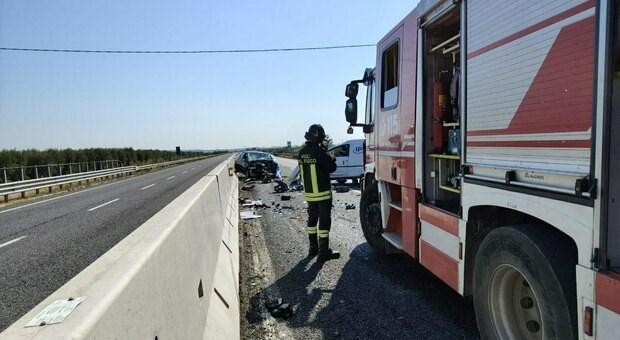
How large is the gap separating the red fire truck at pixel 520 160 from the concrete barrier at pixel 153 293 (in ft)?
6.82

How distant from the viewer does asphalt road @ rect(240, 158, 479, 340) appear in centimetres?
397

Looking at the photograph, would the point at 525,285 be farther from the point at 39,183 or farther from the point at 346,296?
the point at 39,183

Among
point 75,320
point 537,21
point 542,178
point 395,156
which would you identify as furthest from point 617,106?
point 395,156

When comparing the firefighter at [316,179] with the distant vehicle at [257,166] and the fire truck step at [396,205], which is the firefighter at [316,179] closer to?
the fire truck step at [396,205]

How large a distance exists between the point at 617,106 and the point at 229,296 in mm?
3400

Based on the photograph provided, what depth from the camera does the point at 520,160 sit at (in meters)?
2.83

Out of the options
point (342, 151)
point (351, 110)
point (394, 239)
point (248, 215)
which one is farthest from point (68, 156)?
point (394, 239)

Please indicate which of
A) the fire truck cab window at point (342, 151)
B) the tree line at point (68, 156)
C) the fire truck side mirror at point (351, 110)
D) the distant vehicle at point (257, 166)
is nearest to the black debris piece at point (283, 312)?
the fire truck side mirror at point (351, 110)

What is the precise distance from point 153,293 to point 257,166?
21351 millimetres

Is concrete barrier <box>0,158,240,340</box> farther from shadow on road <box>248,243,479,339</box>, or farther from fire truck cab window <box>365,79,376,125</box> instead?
fire truck cab window <box>365,79,376,125</box>

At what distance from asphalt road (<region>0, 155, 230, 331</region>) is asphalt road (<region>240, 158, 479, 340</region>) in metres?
2.55

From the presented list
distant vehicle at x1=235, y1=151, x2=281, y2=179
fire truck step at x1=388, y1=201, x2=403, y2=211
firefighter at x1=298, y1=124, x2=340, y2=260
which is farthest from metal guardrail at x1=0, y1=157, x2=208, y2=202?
fire truck step at x1=388, y1=201, x2=403, y2=211

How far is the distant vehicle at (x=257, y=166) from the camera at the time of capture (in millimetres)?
22891

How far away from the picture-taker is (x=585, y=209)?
224 cm
